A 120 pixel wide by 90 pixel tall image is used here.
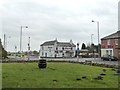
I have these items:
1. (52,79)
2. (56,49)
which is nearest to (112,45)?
(56,49)

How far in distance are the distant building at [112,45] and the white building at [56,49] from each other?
28.4 m

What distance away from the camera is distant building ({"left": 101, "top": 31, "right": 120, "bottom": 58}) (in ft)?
136

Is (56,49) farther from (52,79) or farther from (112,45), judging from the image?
(52,79)

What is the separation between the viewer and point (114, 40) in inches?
1674

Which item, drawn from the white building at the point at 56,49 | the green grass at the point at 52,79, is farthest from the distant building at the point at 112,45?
the green grass at the point at 52,79

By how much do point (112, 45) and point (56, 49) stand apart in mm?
33114

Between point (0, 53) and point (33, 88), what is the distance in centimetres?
4047

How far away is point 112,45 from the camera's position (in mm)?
43125

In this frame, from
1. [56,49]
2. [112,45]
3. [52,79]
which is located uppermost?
[112,45]

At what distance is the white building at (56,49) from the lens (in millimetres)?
70625

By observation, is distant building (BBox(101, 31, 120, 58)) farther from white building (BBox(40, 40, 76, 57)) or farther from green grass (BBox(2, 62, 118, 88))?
green grass (BBox(2, 62, 118, 88))

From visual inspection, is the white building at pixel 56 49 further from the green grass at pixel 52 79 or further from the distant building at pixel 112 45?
the green grass at pixel 52 79

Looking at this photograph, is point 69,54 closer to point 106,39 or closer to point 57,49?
point 57,49

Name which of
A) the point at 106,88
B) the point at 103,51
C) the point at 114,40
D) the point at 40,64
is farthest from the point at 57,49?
the point at 106,88
